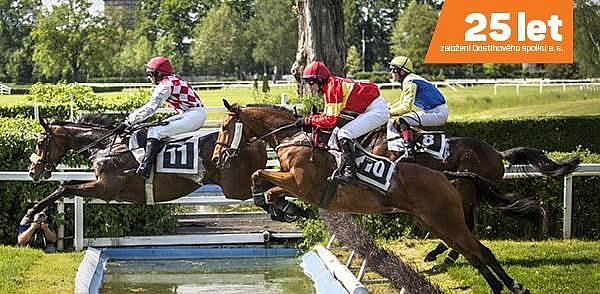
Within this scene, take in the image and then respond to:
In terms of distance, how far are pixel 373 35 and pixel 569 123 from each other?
63.2m

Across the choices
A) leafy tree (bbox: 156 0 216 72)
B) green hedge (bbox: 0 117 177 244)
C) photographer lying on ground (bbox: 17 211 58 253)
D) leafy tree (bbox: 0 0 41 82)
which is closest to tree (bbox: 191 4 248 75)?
leafy tree (bbox: 156 0 216 72)

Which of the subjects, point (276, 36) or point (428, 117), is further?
point (276, 36)

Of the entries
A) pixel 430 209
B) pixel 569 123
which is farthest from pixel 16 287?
pixel 569 123

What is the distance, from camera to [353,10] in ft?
257

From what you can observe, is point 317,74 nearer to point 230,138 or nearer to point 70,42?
point 230,138

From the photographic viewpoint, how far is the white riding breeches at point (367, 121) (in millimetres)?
7590

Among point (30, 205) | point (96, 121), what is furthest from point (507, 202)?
point (30, 205)

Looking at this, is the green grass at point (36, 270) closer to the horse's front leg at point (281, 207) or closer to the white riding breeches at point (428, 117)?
the horse's front leg at point (281, 207)

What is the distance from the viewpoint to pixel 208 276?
982 centimetres

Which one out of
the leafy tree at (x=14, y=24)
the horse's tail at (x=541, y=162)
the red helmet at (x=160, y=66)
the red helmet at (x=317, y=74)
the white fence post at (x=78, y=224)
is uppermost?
the leafy tree at (x=14, y=24)

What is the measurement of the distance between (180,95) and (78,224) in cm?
236

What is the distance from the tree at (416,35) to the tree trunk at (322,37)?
42186 millimetres

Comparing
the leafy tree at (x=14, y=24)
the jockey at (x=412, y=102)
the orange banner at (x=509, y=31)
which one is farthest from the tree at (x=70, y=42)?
the jockey at (x=412, y=102)

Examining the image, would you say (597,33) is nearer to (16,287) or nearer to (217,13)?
(16,287)
